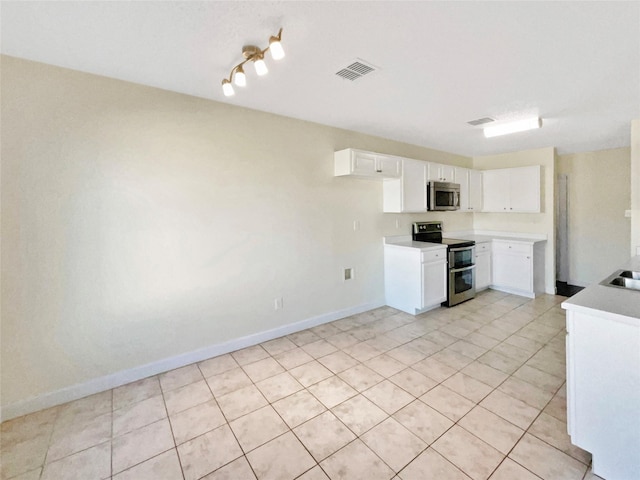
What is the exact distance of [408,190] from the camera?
396 cm

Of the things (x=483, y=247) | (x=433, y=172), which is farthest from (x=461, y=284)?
(x=433, y=172)

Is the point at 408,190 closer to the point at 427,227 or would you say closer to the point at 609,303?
the point at 427,227

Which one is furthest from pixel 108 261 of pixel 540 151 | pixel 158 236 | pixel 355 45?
pixel 540 151

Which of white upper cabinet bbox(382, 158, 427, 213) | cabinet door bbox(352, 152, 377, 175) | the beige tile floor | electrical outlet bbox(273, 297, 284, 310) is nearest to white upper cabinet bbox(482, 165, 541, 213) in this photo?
white upper cabinet bbox(382, 158, 427, 213)

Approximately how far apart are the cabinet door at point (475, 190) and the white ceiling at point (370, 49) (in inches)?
80.8

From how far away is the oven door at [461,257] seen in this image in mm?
4039

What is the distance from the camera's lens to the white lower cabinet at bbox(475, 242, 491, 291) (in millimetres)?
4551

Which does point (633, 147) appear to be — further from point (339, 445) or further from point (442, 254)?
point (339, 445)

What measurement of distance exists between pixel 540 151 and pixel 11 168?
6391 millimetres

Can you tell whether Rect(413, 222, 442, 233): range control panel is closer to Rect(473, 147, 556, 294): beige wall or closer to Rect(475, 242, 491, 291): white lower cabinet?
Rect(475, 242, 491, 291): white lower cabinet

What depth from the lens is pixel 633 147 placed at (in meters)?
3.30

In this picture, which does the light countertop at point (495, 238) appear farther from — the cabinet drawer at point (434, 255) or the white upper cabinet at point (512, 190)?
the cabinet drawer at point (434, 255)

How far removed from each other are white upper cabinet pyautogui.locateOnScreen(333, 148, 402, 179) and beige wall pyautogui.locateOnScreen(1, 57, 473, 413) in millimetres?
161

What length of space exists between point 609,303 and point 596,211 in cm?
470
